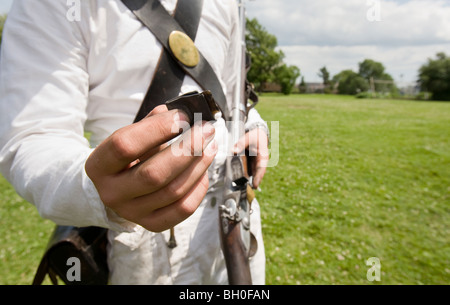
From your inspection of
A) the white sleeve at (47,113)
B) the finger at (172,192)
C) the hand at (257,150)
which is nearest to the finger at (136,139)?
the finger at (172,192)

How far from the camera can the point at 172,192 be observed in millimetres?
707

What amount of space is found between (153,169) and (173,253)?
0.94 m

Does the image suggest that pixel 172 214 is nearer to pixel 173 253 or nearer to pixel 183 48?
pixel 173 253

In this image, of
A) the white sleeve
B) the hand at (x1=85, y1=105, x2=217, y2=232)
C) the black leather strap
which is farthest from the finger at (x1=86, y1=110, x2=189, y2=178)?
the black leather strap

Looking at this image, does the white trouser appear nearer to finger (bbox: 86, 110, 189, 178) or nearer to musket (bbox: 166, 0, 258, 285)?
musket (bbox: 166, 0, 258, 285)

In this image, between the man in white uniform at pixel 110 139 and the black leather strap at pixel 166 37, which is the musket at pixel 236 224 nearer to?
the man in white uniform at pixel 110 139

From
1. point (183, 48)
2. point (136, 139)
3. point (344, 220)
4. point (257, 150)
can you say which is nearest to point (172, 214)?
point (136, 139)

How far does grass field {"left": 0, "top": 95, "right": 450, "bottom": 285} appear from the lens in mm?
3826

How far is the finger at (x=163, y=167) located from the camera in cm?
64

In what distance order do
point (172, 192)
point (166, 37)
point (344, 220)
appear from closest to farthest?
point (172, 192) → point (166, 37) → point (344, 220)

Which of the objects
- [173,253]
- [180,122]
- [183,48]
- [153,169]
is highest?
[183,48]

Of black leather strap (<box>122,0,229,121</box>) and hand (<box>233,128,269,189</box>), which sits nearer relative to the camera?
black leather strap (<box>122,0,229,121</box>)

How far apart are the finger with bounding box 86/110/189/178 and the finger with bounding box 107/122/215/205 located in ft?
0.11

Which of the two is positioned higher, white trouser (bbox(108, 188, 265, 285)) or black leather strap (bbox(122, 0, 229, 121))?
black leather strap (bbox(122, 0, 229, 121))
